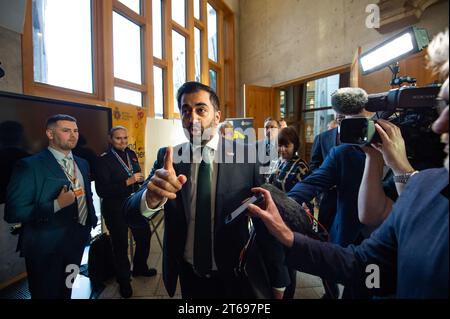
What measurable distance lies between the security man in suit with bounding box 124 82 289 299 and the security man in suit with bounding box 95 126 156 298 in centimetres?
45

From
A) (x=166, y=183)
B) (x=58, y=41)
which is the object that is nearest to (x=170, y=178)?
(x=166, y=183)

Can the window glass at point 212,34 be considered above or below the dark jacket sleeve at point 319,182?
above

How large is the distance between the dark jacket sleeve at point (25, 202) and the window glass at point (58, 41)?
1.86ft

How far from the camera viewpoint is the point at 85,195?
0.77 meters

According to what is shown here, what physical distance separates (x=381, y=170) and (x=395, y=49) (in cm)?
54

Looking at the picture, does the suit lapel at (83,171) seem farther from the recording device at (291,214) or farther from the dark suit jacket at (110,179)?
the recording device at (291,214)

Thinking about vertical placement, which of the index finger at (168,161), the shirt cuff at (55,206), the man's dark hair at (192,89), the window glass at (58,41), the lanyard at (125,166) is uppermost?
the window glass at (58,41)

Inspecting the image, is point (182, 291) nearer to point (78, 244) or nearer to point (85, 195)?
point (78, 244)

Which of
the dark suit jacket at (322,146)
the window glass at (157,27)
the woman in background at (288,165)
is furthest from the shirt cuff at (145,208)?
Result: the window glass at (157,27)

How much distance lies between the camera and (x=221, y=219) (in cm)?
61

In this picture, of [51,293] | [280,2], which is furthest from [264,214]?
[280,2]

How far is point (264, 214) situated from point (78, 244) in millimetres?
702

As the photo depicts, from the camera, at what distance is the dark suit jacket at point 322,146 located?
1067 mm

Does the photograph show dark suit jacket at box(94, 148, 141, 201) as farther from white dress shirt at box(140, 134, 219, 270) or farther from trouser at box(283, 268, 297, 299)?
trouser at box(283, 268, 297, 299)
